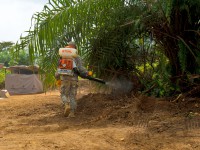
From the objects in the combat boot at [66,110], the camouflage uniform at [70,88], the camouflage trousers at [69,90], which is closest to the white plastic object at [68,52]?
the camouflage uniform at [70,88]

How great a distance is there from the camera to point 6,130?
19.9 feet

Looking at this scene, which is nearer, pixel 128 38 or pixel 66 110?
pixel 66 110

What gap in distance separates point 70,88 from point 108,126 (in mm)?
2014

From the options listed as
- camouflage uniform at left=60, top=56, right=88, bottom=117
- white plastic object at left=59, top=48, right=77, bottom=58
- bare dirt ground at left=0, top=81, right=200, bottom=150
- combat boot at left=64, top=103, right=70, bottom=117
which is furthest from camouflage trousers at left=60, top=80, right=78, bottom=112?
white plastic object at left=59, top=48, right=77, bottom=58

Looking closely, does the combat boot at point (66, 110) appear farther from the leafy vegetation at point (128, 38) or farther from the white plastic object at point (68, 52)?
the white plastic object at point (68, 52)

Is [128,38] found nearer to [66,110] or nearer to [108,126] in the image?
[66,110]

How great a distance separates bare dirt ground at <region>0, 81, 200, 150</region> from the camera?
4.41m

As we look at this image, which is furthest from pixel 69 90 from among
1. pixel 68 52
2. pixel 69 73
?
pixel 68 52

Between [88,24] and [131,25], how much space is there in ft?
2.77

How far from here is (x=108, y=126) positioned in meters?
5.74

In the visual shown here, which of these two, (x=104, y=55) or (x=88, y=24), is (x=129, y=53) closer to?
(x=104, y=55)

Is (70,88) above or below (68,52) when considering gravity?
below

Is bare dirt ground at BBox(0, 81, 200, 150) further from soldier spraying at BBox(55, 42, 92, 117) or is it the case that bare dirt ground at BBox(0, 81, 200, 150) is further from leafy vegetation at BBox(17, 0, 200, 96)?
leafy vegetation at BBox(17, 0, 200, 96)

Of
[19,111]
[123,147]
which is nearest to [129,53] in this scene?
[19,111]
